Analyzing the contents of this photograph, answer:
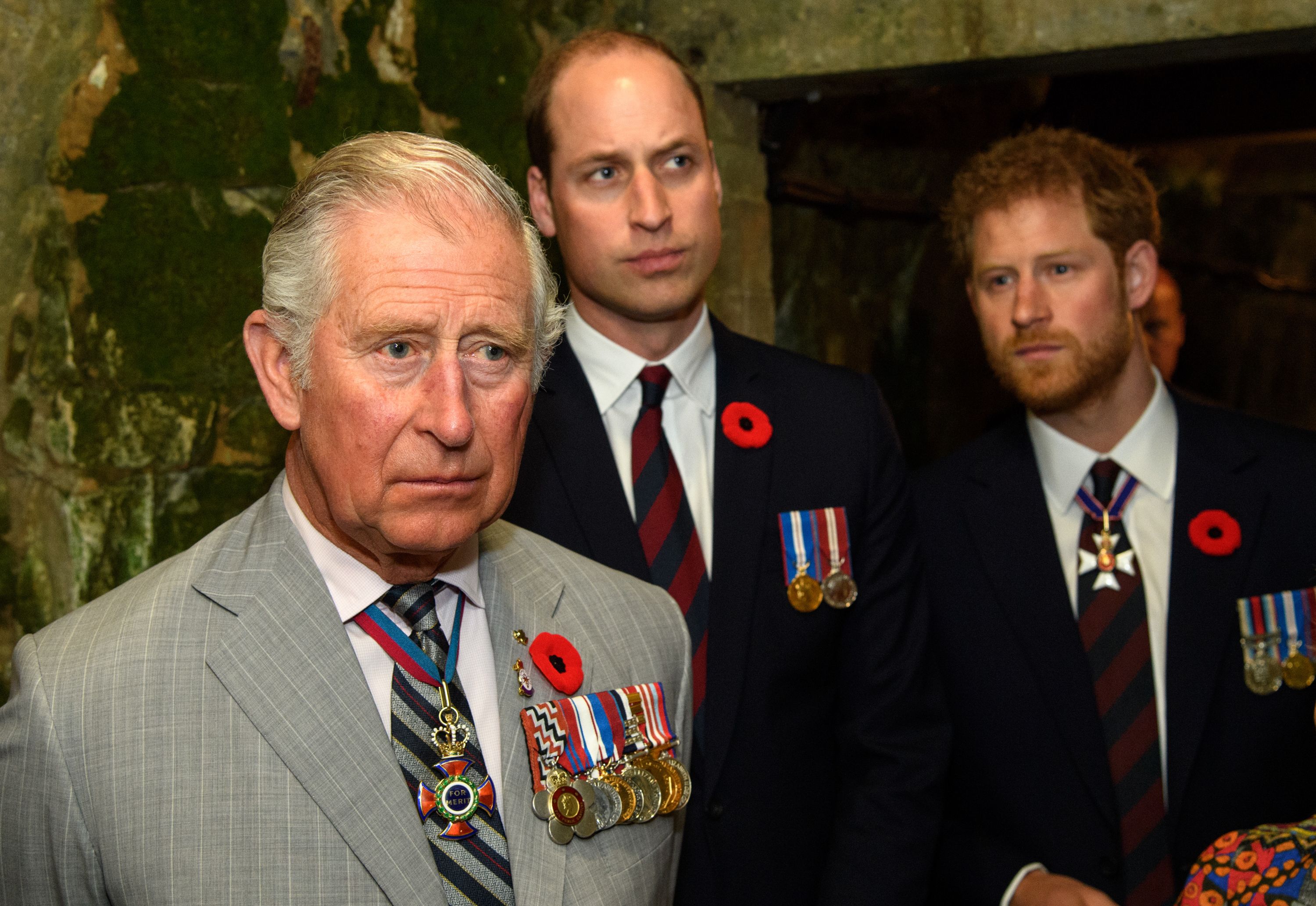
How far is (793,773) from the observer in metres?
1.97

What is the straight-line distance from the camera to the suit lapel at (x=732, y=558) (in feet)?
6.23

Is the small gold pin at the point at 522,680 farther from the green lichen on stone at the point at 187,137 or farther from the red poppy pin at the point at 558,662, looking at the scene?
the green lichen on stone at the point at 187,137

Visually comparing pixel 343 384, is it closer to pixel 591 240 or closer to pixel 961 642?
pixel 591 240

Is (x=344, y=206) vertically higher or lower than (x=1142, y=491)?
higher

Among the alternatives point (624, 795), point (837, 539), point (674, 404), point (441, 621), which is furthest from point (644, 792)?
point (674, 404)

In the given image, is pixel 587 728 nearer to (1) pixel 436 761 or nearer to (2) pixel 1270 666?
(1) pixel 436 761

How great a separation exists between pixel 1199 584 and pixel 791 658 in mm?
797

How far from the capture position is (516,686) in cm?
146

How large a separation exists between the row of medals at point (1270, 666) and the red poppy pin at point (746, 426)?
0.95 metres

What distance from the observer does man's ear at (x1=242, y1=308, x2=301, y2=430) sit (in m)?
1.36

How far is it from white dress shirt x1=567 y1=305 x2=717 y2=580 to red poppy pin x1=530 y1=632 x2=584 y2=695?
49 centimetres

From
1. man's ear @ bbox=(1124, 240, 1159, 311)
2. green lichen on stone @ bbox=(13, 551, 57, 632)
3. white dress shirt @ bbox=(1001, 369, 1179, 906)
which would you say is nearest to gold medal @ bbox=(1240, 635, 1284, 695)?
white dress shirt @ bbox=(1001, 369, 1179, 906)

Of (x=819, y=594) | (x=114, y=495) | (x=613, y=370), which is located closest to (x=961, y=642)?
(x=819, y=594)

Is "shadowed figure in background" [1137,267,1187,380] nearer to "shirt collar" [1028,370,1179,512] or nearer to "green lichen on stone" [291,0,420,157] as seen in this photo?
"shirt collar" [1028,370,1179,512]
